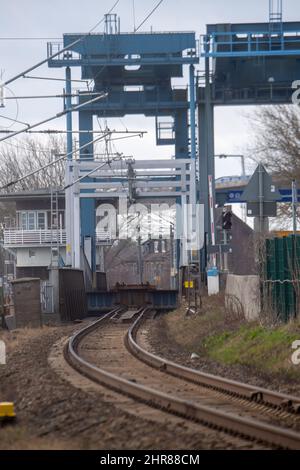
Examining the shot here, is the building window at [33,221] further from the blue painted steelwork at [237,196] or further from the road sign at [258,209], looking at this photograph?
the road sign at [258,209]

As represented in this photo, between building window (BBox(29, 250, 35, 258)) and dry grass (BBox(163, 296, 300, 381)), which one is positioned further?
building window (BBox(29, 250, 35, 258))

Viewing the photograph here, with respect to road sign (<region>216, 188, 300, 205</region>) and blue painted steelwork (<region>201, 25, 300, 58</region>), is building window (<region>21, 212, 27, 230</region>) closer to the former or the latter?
road sign (<region>216, 188, 300, 205</region>)

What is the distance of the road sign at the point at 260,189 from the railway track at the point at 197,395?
3.80m

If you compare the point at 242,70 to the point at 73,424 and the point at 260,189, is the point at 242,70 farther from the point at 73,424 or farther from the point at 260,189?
the point at 73,424

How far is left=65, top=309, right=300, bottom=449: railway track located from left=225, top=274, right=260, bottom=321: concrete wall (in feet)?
9.41

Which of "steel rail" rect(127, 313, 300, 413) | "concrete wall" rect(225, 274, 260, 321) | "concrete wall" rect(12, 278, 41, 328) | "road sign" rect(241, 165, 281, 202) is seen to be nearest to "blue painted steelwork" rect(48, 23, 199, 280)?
"concrete wall" rect(12, 278, 41, 328)

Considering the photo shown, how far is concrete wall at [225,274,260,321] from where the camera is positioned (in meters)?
20.5

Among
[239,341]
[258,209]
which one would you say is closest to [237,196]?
[258,209]

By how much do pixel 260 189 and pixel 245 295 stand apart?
14.1 ft

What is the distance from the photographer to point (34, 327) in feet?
98.2

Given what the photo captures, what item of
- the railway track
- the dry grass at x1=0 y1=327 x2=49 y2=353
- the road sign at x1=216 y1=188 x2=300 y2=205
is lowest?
the dry grass at x1=0 y1=327 x2=49 y2=353

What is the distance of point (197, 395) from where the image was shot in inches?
485

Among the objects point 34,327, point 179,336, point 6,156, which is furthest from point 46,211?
point 179,336
